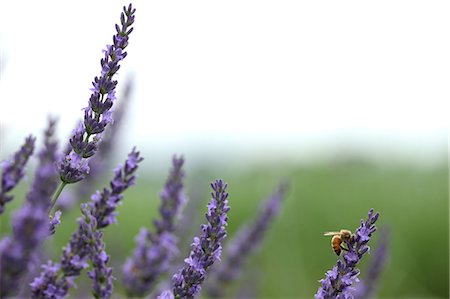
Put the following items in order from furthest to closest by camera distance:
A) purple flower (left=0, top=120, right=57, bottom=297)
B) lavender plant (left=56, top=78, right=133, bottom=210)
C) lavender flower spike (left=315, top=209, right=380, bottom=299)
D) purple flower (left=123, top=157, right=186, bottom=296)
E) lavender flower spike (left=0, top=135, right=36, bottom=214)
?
lavender plant (left=56, top=78, right=133, bottom=210), purple flower (left=123, top=157, right=186, bottom=296), lavender flower spike (left=315, top=209, right=380, bottom=299), lavender flower spike (left=0, top=135, right=36, bottom=214), purple flower (left=0, top=120, right=57, bottom=297)

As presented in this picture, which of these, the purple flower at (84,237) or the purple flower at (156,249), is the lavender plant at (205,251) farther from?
the purple flower at (156,249)

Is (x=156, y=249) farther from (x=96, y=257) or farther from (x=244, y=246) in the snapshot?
(x=244, y=246)

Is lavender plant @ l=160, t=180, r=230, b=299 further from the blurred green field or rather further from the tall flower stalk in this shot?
the blurred green field

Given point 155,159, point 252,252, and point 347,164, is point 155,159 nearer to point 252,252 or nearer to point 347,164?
point 347,164

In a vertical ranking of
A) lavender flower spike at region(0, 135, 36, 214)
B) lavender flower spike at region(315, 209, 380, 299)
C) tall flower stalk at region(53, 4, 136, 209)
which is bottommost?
lavender flower spike at region(315, 209, 380, 299)

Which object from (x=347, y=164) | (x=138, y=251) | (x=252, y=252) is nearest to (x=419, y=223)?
(x=347, y=164)

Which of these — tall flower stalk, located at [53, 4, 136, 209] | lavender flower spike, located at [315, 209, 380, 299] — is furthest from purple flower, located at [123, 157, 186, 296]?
lavender flower spike, located at [315, 209, 380, 299]
